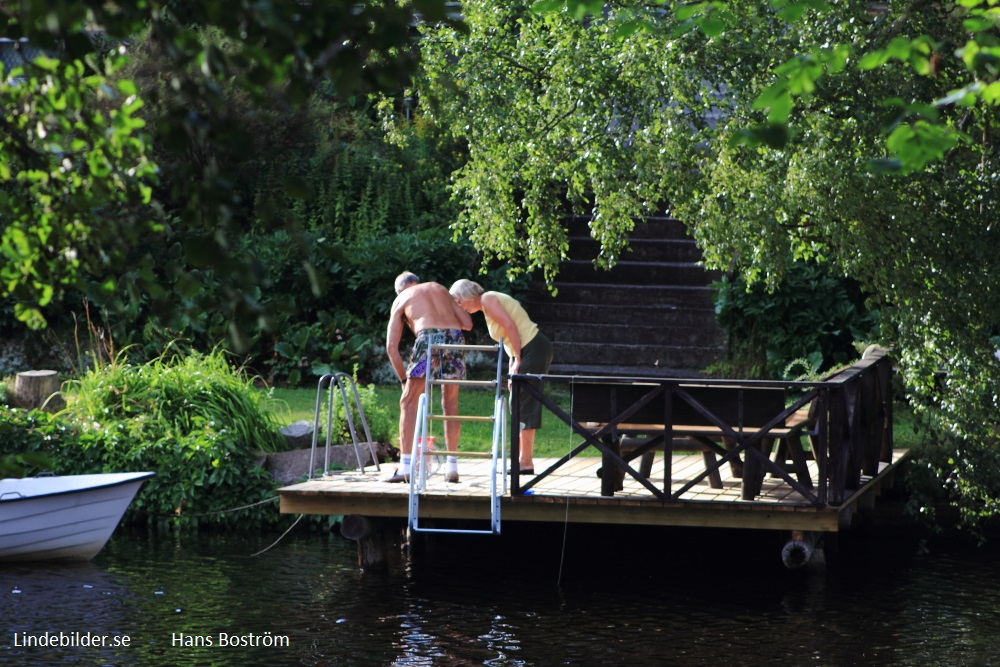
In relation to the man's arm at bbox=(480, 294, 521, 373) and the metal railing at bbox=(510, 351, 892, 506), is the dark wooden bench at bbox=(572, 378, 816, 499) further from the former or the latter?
the man's arm at bbox=(480, 294, 521, 373)

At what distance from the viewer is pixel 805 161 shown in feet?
31.0

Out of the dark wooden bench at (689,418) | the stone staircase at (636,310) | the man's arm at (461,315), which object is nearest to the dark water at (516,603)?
the dark wooden bench at (689,418)

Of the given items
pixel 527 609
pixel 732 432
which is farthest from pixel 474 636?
pixel 732 432

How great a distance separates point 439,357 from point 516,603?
6.55ft

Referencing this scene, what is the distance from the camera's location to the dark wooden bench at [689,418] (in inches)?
374

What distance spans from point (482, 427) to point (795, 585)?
519 centimetres

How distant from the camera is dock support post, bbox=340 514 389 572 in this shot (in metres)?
10.9

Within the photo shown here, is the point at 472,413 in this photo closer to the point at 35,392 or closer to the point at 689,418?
the point at 35,392

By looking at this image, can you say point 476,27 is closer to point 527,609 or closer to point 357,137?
point 527,609

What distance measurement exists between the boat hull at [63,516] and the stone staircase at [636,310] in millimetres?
7648

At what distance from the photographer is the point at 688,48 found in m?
10.5

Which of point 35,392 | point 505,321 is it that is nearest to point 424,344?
point 505,321

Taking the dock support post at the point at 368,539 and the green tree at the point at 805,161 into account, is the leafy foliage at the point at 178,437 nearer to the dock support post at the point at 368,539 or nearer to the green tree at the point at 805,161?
the dock support post at the point at 368,539

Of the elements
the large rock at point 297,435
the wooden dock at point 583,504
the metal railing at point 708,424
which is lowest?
the wooden dock at point 583,504
